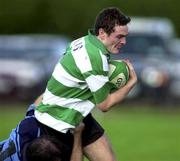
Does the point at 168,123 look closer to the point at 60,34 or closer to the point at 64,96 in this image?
the point at 64,96

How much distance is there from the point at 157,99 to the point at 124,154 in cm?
911

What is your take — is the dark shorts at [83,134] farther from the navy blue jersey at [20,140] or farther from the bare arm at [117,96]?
the bare arm at [117,96]

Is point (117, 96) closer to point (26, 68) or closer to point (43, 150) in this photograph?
point (43, 150)

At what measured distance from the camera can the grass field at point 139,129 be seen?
15531 mm

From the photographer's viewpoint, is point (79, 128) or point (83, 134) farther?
point (83, 134)

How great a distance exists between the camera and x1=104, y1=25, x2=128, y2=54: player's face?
870 centimetres

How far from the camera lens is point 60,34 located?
39656mm

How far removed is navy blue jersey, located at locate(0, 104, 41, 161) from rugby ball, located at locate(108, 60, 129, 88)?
2.76 ft

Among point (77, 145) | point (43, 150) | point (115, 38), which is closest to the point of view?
point (43, 150)

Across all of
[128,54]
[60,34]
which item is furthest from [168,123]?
[60,34]

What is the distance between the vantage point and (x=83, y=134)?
29.7 feet

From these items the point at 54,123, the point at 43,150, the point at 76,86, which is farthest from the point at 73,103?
the point at 43,150

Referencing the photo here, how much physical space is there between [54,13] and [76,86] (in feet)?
103

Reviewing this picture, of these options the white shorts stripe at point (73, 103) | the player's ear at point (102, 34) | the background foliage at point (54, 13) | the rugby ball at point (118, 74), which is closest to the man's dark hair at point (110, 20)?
the player's ear at point (102, 34)
